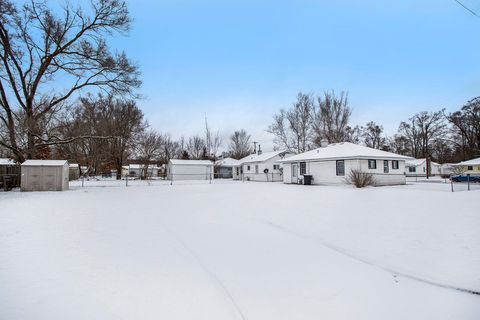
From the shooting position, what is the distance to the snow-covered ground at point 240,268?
2949mm

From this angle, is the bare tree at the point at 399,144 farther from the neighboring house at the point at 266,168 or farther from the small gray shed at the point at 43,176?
the small gray shed at the point at 43,176

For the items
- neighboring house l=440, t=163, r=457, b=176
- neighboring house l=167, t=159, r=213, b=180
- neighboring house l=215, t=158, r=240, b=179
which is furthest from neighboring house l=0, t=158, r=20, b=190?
neighboring house l=440, t=163, r=457, b=176

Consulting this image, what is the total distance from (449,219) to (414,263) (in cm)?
432

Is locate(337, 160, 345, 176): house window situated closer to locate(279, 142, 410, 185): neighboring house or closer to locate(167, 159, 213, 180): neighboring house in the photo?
locate(279, 142, 410, 185): neighboring house

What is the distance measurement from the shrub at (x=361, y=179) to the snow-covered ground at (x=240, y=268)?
12.1m

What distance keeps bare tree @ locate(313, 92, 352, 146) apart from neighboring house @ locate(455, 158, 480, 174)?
17201 mm

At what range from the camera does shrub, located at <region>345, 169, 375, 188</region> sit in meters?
19.4

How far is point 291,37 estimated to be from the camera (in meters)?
15.8

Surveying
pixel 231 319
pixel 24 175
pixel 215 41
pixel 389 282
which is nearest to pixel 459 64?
pixel 389 282

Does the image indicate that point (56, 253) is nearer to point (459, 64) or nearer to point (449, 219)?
point (449, 219)

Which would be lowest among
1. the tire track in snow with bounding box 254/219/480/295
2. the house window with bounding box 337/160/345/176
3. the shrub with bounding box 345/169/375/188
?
the tire track in snow with bounding box 254/219/480/295

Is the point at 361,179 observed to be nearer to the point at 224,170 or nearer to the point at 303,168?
the point at 303,168

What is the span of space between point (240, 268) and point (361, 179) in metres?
17.8

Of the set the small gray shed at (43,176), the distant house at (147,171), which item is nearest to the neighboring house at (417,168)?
the distant house at (147,171)
